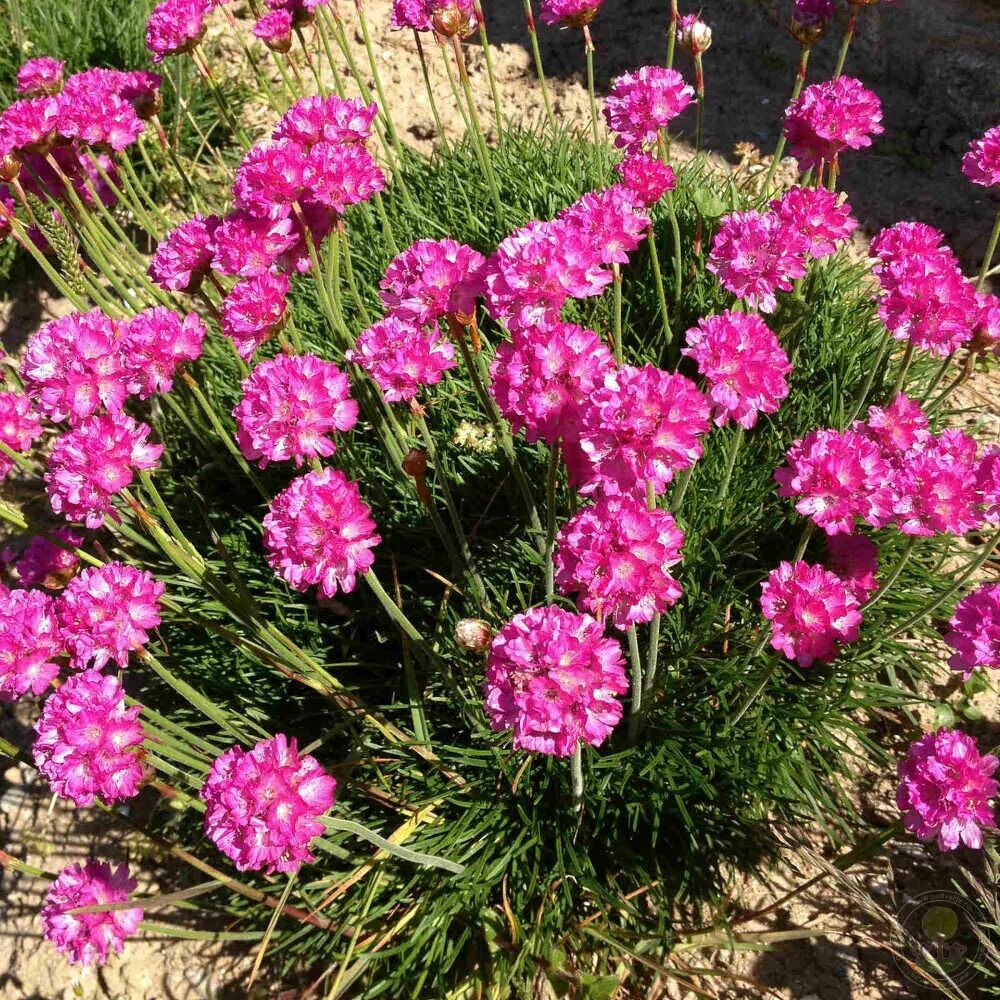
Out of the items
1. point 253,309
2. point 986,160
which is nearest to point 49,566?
point 253,309

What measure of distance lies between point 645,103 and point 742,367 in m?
1.27

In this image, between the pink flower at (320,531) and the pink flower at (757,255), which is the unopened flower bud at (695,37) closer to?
the pink flower at (757,255)

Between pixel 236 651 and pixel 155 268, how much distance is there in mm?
1169

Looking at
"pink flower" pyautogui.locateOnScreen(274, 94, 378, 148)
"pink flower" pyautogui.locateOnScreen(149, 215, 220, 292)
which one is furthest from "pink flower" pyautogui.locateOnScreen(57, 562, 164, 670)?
"pink flower" pyautogui.locateOnScreen(274, 94, 378, 148)

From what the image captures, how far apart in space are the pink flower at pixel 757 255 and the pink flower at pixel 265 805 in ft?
4.88

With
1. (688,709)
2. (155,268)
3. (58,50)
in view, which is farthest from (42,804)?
(58,50)

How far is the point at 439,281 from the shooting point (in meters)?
1.91

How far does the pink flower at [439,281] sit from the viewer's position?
191 centimetres

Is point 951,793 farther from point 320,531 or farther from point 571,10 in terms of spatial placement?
point 571,10

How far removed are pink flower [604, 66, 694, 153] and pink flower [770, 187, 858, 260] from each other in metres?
0.58

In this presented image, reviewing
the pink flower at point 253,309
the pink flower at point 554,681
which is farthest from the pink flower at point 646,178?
the pink flower at point 554,681

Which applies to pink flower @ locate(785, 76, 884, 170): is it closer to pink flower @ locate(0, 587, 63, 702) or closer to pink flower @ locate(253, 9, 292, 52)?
pink flower @ locate(253, 9, 292, 52)

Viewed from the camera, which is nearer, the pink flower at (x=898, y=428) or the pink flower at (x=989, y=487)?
the pink flower at (x=989, y=487)

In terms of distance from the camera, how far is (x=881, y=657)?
8.31ft
